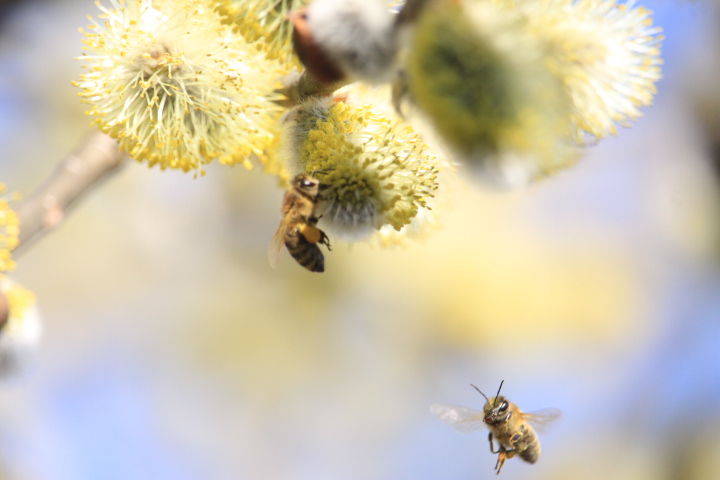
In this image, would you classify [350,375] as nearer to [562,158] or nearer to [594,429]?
[594,429]

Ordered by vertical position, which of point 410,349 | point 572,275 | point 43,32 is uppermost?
point 572,275

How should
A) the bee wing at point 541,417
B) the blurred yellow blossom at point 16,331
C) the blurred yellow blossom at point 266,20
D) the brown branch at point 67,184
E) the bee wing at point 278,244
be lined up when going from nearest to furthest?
1. the blurred yellow blossom at point 266,20
2. the bee wing at point 278,244
3. the brown branch at point 67,184
4. the blurred yellow blossom at point 16,331
5. the bee wing at point 541,417

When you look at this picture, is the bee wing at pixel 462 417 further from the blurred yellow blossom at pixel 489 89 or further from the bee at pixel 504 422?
the blurred yellow blossom at pixel 489 89

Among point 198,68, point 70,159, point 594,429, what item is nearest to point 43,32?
point 70,159

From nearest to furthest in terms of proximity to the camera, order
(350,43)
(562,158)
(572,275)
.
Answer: (562,158), (350,43), (572,275)

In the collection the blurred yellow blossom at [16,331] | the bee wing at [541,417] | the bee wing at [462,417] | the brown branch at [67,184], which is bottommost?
the blurred yellow blossom at [16,331]

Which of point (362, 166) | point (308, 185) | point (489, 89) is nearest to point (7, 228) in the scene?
point (308, 185)

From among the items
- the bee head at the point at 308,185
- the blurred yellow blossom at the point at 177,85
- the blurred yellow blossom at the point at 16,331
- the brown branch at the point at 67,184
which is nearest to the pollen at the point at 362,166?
the bee head at the point at 308,185

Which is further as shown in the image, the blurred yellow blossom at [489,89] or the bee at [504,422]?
the bee at [504,422]
